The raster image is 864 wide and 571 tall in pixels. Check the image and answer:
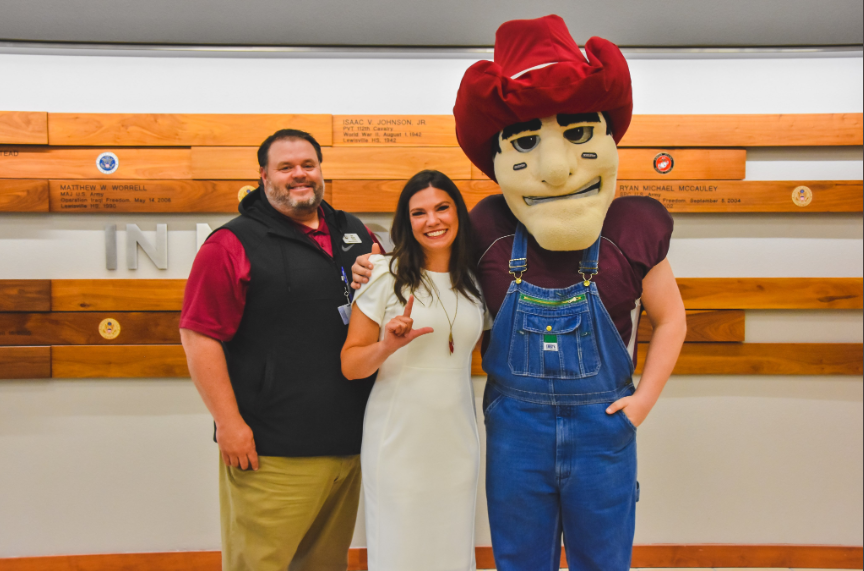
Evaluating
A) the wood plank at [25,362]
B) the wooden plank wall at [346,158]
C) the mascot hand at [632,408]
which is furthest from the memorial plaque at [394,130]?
the wood plank at [25,362]

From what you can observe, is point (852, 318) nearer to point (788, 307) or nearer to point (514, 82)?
point (788, 307)

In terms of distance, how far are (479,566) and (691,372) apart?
1341 millimetres

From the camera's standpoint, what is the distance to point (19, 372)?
222cm

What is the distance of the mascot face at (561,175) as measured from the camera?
50.3 inches

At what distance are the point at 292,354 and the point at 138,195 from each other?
125cm

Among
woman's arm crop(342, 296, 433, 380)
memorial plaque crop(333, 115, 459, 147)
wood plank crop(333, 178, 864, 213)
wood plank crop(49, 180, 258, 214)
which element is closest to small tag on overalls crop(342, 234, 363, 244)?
woman's arm crop(342, 296, 433, 380)

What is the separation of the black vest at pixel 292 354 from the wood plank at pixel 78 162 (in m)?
0.91

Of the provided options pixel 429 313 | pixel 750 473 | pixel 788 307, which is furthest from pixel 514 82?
pixel 750 473

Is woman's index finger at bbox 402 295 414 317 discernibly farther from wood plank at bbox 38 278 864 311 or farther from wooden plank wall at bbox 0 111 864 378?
wood plank at bbox 38 278 864 311

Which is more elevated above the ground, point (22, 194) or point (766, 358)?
point (22, 194)

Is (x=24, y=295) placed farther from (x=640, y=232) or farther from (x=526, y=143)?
(x=640, y=232)

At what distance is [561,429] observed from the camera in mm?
1313

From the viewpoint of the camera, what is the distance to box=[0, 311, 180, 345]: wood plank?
7.26 ft

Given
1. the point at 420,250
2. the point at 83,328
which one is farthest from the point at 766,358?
the point at 83,328
